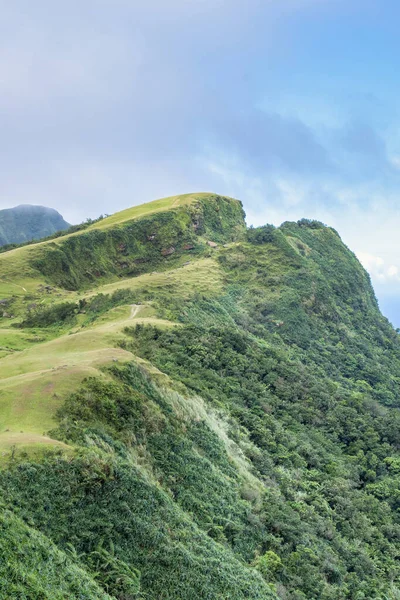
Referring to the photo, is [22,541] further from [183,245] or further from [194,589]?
[183,245]

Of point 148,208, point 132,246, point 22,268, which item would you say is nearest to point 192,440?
point 22,268

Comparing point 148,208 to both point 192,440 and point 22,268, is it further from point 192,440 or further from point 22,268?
point 192,440

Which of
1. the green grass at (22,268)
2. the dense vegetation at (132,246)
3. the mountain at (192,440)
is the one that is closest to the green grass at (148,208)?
the green grass at (22,268)

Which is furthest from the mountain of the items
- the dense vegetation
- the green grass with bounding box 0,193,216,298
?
the dense vegetation

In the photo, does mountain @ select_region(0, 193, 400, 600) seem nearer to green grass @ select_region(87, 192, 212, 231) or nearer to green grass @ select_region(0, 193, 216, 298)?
green grass @ select_region(0, 193, 216, 298)

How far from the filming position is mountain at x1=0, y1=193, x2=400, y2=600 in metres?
16.4

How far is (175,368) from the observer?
42.5 metres

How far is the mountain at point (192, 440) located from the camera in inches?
647

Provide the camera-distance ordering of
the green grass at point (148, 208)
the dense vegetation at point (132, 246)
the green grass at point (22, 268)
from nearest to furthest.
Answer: the green grass at point (22, 268) < the dense vegetation at point (132, 246) < the green grass at point (148, 208)

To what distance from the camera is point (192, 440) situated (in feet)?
89.2

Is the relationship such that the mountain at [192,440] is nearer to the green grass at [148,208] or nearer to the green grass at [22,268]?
the green grass at [22,268]

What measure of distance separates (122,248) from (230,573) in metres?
85.9

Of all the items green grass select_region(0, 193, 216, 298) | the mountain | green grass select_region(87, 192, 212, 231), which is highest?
green grass select_region(87, 192, 212, 231)

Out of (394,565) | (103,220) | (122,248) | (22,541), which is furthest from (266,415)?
(103,220)
